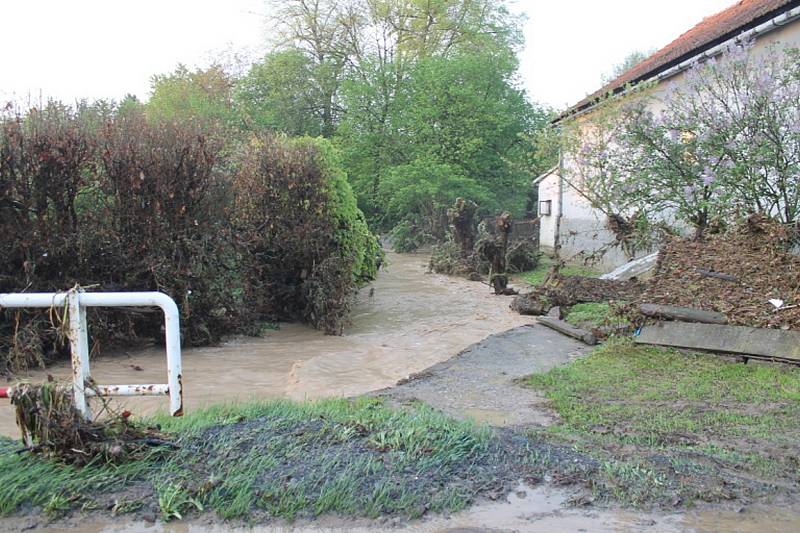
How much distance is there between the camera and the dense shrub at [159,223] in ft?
29.8

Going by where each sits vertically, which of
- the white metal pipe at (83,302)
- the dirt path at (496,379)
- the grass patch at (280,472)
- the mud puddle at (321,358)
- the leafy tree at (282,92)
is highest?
the leafy tree at (282,92)

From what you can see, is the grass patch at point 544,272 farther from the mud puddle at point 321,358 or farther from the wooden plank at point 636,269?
the mud puddle at point 321,358

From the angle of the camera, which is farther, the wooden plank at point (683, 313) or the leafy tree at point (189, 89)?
the leafy tree at point (189, 89)

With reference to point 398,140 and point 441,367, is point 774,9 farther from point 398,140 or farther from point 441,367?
point 398,140

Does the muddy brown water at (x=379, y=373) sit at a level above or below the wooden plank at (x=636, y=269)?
below

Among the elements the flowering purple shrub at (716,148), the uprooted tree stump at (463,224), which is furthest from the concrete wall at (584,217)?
the uprooted tree stump at (463,224)

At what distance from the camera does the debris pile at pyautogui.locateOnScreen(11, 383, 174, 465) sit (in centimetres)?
392

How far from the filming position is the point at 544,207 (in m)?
27.3

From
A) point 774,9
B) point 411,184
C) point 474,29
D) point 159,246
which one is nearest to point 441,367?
point 159,246

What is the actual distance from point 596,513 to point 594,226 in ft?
58.1

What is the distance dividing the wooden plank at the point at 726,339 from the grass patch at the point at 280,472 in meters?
4.60

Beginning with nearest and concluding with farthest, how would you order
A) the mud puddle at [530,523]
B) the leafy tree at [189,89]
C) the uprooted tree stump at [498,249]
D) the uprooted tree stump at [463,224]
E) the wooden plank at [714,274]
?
the mud puddle at [530,523] < the wooden plank at [714,274] < the uprooted tree stump at [498,249] < the uprooted tree stump at [463,224] < the leafy tree at [189,89]

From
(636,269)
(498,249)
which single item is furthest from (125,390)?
(498,249)

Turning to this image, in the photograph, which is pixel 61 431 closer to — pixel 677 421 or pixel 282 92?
pixel 677 421
